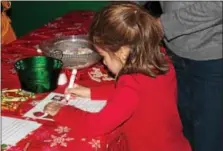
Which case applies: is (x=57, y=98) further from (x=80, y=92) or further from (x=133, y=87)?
(x=133, y=87)

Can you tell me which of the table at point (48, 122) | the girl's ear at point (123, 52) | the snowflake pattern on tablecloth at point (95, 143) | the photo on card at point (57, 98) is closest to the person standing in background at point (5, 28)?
the table at point (48, 122)

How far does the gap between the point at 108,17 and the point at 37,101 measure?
405mm

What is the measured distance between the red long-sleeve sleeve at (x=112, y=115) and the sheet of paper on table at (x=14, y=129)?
0.37 feet

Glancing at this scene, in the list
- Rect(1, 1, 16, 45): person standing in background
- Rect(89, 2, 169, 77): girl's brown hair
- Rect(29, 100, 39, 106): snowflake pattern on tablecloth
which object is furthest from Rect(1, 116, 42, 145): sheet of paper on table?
Rect(1, 1, 16, 45): person standing in background

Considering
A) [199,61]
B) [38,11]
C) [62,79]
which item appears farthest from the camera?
[38,11]

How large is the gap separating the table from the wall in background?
1.29m

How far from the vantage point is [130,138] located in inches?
54.5

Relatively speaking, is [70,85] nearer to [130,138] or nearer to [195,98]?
[130,138]

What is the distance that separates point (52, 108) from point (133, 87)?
0.96 feet

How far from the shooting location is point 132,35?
1292 mm

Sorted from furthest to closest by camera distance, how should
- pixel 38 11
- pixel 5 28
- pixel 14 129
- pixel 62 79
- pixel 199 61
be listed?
pixel 38 11 < pixel 5 28 < pixel 199 61 < pixel 62 79 < pixel 14 129

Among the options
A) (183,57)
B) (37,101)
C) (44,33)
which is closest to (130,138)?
(37,101)

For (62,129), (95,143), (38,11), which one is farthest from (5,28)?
(38,11)

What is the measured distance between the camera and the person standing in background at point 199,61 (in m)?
1.77
